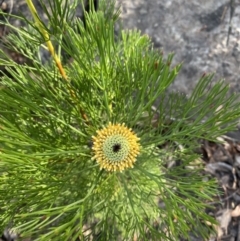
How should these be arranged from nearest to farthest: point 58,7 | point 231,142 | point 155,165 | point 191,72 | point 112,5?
1. point 58,7
2. point 112,5
3. point 155,165
4. point 191,72
5. point 231,142

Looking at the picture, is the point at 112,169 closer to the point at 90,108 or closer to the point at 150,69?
→ the point at 90,108

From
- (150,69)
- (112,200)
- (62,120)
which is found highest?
(150,69)

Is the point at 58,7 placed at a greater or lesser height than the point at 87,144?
greater

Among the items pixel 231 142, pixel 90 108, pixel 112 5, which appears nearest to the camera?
pixel 112 5

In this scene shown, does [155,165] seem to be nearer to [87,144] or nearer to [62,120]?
[87,144]

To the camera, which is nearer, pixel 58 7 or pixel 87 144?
pixel 58 7

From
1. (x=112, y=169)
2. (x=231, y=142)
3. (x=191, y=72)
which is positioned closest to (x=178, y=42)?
(x=191, y=72)

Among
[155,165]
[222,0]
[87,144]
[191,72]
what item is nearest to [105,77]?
[87,144]
